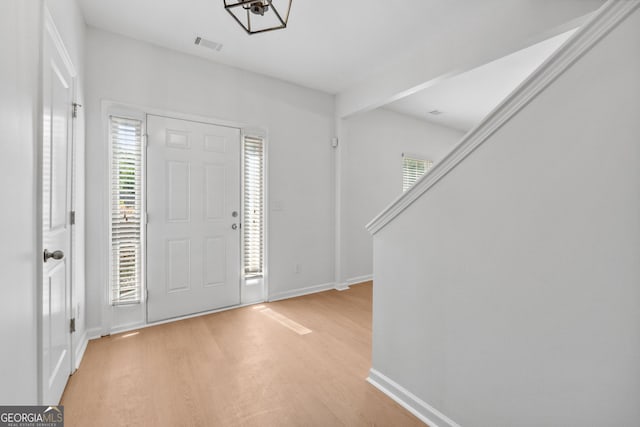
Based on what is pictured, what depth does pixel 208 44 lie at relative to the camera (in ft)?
9.91

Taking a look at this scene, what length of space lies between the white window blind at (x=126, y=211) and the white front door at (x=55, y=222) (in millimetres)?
784

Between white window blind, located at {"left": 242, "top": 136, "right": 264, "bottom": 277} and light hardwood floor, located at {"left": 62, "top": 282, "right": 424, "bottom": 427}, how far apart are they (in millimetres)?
735

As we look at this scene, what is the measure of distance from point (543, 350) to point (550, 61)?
1.15m

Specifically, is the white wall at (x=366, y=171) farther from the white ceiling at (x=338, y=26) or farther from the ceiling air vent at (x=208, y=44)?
the ceiling air vent at (x=208, y=44)

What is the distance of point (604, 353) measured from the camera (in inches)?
40.0

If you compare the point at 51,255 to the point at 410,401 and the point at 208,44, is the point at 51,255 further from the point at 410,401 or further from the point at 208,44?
the point at 208,44

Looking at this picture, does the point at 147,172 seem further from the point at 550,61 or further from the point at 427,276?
the point at 550,61

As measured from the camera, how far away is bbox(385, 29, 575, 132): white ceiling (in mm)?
3284

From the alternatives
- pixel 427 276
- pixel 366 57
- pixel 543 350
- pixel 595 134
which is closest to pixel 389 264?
pixel 427 276

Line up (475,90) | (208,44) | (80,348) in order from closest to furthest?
(80,348) < (208,44) < (475,90)

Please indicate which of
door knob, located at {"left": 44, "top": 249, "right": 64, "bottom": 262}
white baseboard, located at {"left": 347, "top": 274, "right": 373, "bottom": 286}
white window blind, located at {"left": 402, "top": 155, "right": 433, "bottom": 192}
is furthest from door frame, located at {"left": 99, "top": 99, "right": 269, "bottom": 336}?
white window blind, located at {"left": 402, "top": 155, "right": 433, "bottom": 192}

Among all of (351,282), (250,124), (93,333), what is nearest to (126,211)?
(93,333)

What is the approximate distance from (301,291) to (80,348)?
241 centimetres

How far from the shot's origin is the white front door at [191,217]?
303 cm
